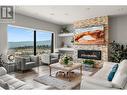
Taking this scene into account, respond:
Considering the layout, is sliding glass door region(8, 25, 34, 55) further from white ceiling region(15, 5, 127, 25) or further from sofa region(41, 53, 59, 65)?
white ceiling region(15, 5, 127, 25)

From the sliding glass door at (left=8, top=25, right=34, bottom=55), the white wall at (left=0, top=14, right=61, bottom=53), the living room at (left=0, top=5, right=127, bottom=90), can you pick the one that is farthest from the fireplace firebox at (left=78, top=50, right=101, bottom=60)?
the sliding glass door at (left=8, top=25, right=34, bottom=55)

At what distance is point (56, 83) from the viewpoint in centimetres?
346

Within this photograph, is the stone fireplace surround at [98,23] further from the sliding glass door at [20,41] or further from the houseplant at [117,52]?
the sliding glass door at [20,41]

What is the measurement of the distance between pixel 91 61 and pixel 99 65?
17.3 inches

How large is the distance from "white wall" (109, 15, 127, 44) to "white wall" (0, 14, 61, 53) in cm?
348

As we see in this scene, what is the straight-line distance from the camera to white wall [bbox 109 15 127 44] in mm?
5461

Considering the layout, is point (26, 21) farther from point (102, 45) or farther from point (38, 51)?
point (102, 45)

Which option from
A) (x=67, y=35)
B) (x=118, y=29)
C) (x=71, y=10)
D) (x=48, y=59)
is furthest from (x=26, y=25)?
(x=118, y=29)

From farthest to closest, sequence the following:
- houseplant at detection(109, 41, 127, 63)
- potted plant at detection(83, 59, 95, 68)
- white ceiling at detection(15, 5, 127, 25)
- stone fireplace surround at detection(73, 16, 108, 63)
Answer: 1. potted plant at detection(83, 59, 95, 68)
2. stone fireplace surround at detection(73, 16, 108, 63)
3. houseplant at detection(109, 41, 127, 63)
4. white ceiling at detection(15, 5, 127, 25)

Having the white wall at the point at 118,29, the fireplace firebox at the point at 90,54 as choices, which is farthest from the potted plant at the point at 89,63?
the white wall at the point at 118,29

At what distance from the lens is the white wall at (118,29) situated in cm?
546

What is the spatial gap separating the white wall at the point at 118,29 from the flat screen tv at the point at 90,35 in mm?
595

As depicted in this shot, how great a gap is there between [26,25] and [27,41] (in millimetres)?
986
